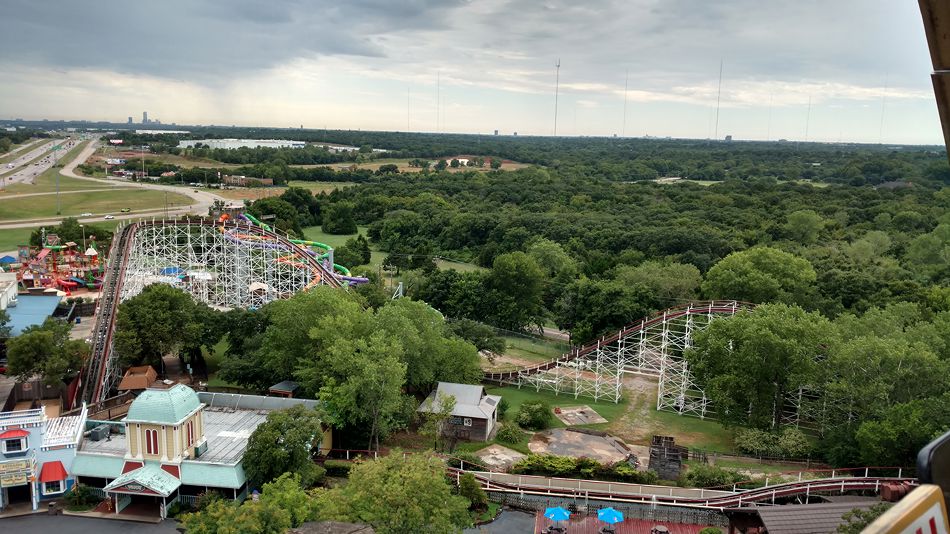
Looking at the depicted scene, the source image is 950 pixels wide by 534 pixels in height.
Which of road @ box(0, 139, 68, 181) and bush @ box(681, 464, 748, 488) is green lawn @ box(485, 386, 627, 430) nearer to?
bush @ box(681, 464, 748, 488)

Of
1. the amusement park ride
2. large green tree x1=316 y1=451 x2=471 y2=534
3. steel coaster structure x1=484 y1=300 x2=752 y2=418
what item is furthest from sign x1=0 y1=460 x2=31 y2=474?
the amusement park ride

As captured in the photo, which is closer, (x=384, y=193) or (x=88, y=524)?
(x=88, y=524)

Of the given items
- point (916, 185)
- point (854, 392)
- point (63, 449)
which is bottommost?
point (63, 449)

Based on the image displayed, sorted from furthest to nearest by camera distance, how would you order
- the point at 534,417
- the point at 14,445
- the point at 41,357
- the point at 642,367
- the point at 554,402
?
the point at 642,367, the point at 554,402, the point at 534,417, the point at 41,357, the point at 14,445

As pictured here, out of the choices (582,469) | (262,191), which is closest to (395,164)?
(262,191)

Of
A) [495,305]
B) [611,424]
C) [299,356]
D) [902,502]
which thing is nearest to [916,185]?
[495,305]

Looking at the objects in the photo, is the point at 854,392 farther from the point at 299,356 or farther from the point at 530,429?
the point at 299,356

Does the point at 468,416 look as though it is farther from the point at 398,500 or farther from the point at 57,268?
the point at 57,268
